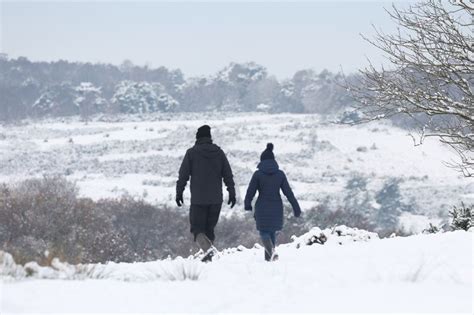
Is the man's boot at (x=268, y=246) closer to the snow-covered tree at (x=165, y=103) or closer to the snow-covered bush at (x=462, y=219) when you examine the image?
the snow-covered bush at (x=462, y=219)

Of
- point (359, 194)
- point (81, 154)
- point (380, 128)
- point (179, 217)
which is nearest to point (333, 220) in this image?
point (179, 217)

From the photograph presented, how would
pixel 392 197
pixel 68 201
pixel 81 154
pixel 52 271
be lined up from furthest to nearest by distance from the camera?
pixel 81 154 < pixel 392 197 < pixel 68 201 < pixel 52 271

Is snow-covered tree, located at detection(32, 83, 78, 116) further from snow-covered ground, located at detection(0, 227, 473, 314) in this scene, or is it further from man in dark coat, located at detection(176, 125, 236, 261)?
snow-covered ground, located at detection(0, 227, 473, 314)

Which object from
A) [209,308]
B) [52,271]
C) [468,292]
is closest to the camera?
[209,308]

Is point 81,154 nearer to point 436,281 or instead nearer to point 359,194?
point 359,194

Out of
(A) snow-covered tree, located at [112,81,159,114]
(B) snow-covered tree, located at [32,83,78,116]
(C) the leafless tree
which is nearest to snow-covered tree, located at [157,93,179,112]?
(A) snow-covered tree, located at [112,81,159,114]

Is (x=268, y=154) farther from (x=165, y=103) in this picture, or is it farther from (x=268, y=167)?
(x=165, y=103)

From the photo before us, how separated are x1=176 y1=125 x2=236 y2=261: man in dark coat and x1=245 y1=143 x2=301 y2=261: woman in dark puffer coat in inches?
15.9

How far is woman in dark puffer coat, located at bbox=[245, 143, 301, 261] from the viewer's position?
29.9 ft

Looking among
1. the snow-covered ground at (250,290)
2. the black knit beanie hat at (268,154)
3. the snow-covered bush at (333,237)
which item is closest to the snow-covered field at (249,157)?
the snow-covered bush at (333,237)

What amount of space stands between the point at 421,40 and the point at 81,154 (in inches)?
2475

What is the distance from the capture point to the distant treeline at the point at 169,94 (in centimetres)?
13062

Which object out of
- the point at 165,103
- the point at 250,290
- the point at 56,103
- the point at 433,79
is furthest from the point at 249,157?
the point at 56,103

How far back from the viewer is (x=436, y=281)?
5.37 metres
